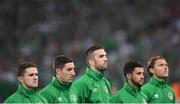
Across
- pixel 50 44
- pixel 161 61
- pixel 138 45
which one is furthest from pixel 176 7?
pixel 161 61

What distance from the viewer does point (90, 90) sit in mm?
9773

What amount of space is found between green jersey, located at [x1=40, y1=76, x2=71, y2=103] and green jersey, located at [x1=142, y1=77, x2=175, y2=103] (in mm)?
1187

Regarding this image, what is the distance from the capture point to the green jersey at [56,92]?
31.0 ft

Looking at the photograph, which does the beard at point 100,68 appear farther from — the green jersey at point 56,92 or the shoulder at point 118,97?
the green jersey at point 56,92

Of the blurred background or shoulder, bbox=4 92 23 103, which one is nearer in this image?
shoulder, bbox=4 92 23 103

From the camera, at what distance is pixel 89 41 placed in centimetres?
1642

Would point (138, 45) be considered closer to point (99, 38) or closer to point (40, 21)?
point (99, 38)

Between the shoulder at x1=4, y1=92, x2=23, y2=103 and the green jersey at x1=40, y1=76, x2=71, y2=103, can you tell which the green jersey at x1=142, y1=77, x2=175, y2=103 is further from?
the shoulder at x1=4, y1=92, x2=23, y2=103

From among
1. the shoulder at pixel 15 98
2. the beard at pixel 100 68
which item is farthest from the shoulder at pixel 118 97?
the shoulder at pixel 15 98

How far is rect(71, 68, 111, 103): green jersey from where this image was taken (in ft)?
31.8

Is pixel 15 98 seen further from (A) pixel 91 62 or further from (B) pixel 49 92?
(A) pixel 91 62

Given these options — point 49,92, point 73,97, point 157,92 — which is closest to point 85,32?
point 157,92

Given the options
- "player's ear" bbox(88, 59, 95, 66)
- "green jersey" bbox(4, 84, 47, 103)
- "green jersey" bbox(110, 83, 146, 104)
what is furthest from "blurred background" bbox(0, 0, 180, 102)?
"green jersey" bbox(4, 84, 47, 103)

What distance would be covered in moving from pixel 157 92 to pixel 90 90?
3.28ft
